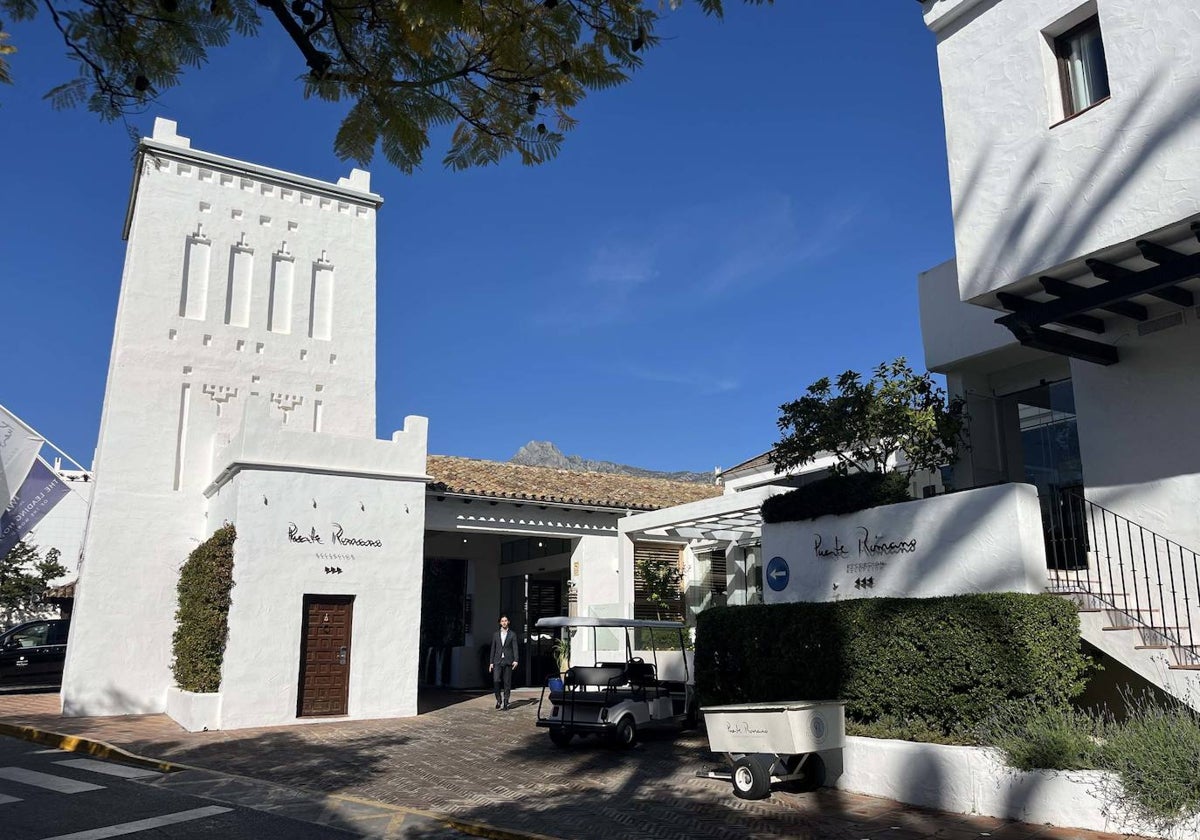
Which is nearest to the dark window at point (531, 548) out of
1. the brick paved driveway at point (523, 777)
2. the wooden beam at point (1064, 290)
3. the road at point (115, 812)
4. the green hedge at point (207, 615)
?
the brick paved driveway at point (523, 777)

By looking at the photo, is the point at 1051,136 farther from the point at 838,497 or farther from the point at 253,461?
the point at 253,461

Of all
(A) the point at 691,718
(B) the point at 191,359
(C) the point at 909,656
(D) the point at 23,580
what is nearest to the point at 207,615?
(B) the point at 191,359

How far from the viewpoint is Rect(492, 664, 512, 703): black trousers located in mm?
18625

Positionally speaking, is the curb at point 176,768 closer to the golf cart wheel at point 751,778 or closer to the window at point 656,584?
the golf cart wheel at point 751,778

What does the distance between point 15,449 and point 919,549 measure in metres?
17.2

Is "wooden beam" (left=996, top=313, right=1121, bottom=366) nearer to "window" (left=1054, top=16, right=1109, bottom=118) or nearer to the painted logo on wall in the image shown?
"window" (left=1054, top=16, right=1109, bottom=118)

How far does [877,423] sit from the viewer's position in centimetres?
1323

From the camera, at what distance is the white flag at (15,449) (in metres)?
18.5

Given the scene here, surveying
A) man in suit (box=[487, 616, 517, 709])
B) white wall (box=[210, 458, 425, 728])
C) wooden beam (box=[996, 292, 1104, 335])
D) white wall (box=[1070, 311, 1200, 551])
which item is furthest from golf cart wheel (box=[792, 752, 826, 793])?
white wall (box=[210, 458, 425, 728])

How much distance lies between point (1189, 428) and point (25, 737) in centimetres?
1731

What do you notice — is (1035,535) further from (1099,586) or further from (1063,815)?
(1063,815)

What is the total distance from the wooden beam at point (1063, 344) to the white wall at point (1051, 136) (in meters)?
0.63

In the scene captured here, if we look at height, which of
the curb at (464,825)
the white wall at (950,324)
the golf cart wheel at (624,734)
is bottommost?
the curb at (464,825)

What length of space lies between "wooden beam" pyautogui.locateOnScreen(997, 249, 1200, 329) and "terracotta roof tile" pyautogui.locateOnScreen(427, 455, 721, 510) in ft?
42.3
